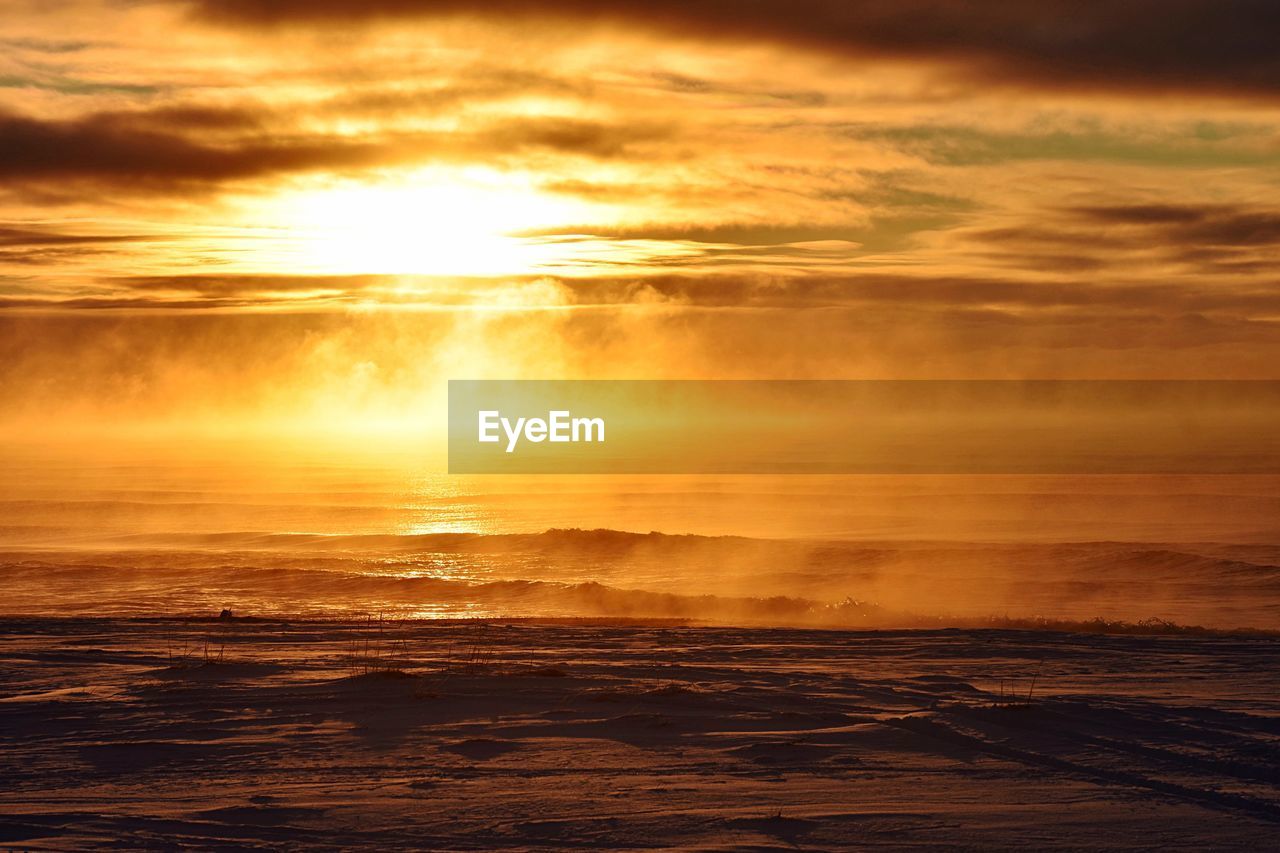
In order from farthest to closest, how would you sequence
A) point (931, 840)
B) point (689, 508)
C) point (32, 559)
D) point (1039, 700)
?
point (689, 508)
point (32, 559)
point (1039, 700)
point (931, 840)

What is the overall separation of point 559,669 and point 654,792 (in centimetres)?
502

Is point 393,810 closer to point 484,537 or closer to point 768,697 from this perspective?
point 768,697

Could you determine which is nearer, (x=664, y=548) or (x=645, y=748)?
(x=645, y=748)

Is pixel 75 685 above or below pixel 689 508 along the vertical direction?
above

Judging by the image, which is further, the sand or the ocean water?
the ocean water

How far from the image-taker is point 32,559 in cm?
4575

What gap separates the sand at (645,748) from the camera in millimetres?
7816

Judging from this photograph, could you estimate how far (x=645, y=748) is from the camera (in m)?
10.0

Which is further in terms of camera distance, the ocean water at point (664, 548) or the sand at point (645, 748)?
the ocean water at point (664, 548)

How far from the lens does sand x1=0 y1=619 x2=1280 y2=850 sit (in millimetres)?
7816

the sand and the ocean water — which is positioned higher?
the sand

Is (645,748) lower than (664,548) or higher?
higher

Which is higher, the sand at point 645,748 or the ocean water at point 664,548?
the sand at point 645,748

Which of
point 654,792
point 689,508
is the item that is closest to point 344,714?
point 654,792
